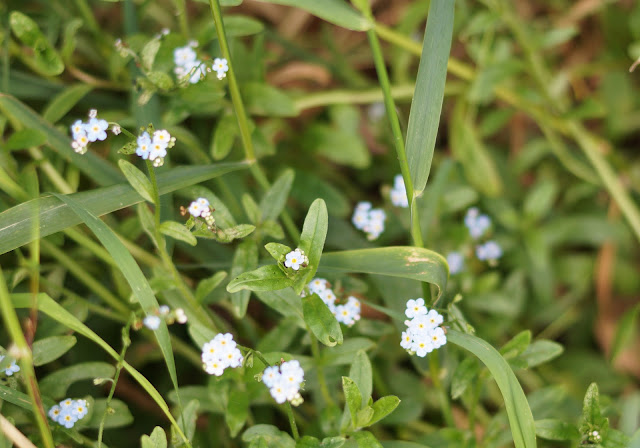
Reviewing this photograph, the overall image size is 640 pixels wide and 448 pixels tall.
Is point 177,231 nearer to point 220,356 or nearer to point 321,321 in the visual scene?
point 220,356

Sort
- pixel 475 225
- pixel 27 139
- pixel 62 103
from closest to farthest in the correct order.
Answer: pixel 27 139, pixel 62 103, pixel 475 225

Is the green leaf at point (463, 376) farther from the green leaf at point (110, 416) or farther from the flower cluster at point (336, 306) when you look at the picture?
the green leaf at point (110, 416)

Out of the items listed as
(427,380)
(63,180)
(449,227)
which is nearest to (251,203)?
(63,180)

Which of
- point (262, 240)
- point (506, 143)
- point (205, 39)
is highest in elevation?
point (506, 143)

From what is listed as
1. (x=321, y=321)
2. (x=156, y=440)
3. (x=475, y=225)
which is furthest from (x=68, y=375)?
(x=475, y=225)

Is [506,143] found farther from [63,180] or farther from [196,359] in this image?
[63,180]

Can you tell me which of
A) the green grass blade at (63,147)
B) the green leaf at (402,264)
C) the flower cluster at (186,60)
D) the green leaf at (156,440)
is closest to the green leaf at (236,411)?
the green leaf at (156,440)
